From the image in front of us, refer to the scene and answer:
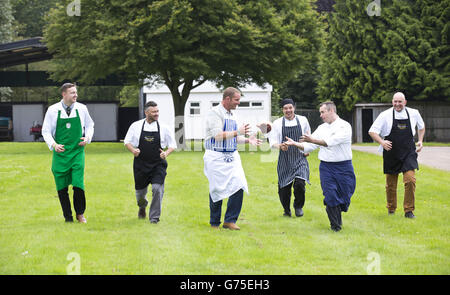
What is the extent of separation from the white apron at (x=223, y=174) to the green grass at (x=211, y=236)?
58 centimetres

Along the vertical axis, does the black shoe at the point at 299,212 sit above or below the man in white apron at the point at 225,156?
below

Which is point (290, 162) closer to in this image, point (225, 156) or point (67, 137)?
point (225, 156)

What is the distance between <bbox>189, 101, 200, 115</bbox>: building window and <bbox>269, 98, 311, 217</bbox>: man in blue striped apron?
38164 millimetres

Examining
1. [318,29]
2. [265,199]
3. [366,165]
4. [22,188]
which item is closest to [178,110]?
[318,29]

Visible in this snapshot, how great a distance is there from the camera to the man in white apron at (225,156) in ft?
30.4

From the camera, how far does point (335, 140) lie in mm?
9406

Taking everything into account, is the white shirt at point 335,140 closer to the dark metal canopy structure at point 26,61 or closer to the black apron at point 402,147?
the black apron at point 402,147

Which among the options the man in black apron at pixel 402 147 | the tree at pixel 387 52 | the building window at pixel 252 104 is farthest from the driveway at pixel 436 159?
the building window at pixel 252 104

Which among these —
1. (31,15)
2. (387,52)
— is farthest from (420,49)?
(31,15)

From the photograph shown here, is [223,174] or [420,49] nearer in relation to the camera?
[223,174]

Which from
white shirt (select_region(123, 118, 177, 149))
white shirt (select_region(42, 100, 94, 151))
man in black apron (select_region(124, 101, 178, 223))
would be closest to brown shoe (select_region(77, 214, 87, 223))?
man in black apron (select_region(124, 101, 178, 223))

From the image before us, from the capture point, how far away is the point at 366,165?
69.5 feet

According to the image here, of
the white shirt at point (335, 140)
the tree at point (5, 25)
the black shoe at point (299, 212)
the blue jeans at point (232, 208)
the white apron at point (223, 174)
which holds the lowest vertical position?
the black shoe at point (299, 212)

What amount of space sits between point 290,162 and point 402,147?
6.19ft
